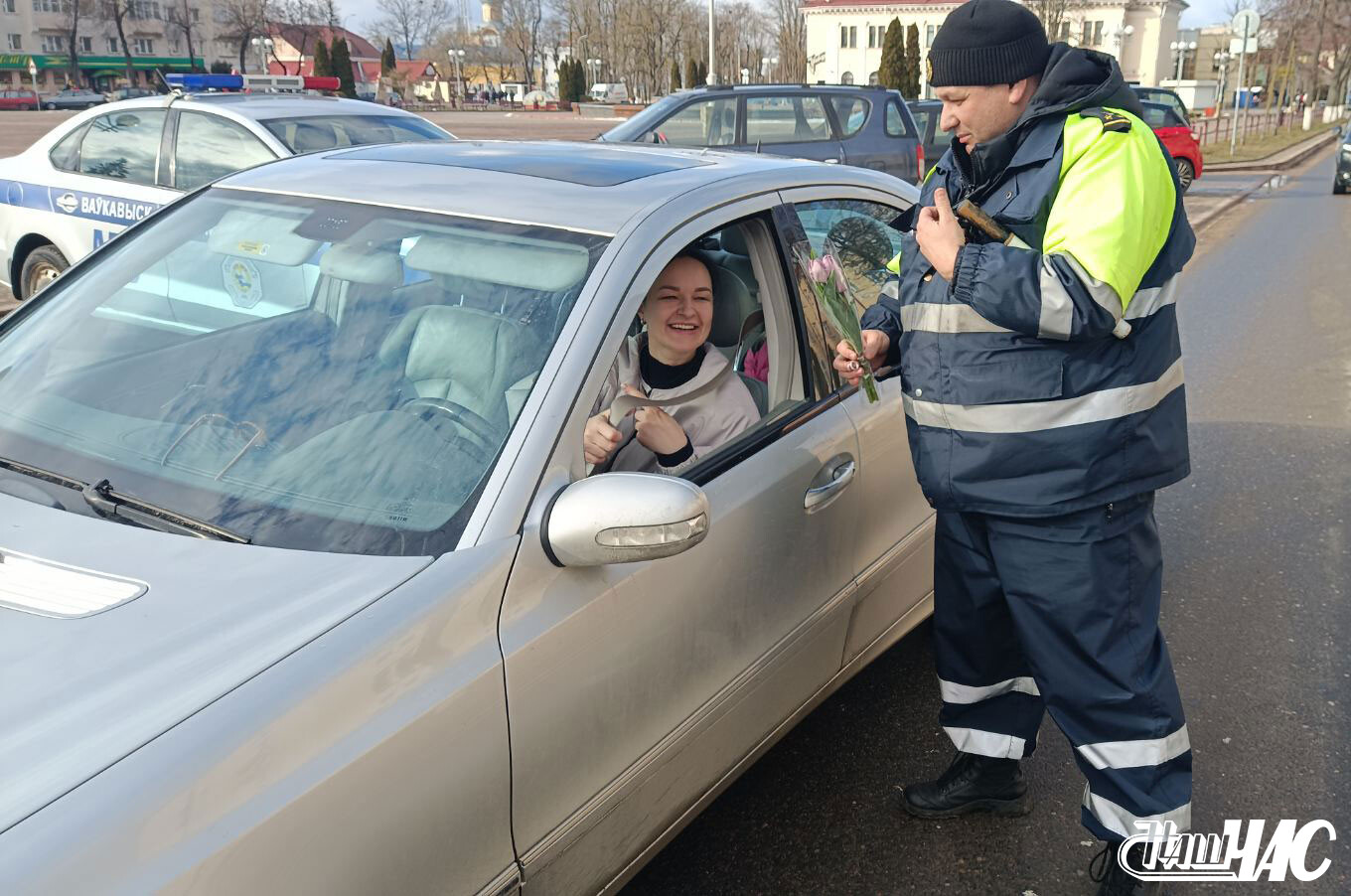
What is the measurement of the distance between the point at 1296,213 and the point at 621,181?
1795 cm

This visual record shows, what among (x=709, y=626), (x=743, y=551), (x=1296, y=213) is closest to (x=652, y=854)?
(x=709, y=626)

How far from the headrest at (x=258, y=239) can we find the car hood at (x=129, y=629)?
0.82 m

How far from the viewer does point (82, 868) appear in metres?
1.33

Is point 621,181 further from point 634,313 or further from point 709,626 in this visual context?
point 709,626

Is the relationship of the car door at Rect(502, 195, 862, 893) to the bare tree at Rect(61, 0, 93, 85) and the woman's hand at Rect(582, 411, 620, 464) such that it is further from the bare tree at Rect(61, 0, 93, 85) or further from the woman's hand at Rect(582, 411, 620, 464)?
the bare tree at Rect(61, 0, 93, 85)

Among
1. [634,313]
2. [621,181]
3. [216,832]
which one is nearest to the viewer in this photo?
[216,832]

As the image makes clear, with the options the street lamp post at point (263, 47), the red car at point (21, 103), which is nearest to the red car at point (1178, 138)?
the street lamp post at point (263, 47)

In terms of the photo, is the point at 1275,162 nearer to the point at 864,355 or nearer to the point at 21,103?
the point at 864,355

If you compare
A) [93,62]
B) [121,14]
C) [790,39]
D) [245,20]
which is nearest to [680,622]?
[245,20]

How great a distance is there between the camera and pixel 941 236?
2.31m

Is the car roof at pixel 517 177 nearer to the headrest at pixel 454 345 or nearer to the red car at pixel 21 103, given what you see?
the headrest at pixel 454 345

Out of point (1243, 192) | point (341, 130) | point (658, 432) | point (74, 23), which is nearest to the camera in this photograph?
point (658, 432)

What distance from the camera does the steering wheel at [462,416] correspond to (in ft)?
6.81

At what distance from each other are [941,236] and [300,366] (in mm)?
1247
